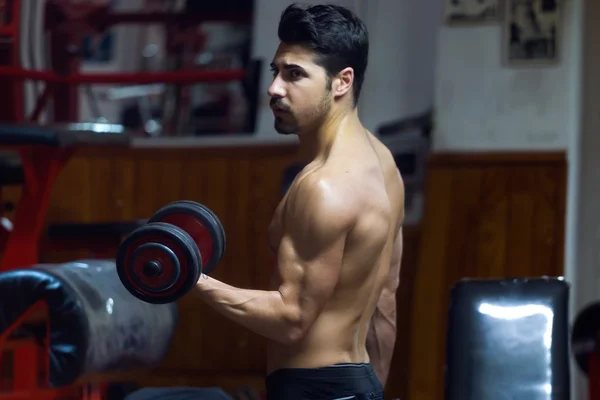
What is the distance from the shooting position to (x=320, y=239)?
1719 mm

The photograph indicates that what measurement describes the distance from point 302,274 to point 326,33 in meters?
0.48

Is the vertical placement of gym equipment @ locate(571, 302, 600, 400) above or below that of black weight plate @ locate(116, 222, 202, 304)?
below

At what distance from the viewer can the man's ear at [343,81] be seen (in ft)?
6.01

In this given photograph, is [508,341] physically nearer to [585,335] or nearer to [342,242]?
[585,335]

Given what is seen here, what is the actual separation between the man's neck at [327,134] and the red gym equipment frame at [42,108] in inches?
35.6

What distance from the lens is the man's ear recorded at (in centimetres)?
183

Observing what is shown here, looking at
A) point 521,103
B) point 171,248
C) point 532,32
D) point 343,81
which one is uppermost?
point 532,32

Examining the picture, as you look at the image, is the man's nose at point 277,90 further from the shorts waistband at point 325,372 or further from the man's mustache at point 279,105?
the shorts waistband at point 325,372

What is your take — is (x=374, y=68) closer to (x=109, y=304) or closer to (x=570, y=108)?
(x=570, y=108)

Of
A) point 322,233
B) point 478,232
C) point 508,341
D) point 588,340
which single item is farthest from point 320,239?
point 478,232

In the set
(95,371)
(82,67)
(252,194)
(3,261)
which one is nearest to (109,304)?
(95,371)

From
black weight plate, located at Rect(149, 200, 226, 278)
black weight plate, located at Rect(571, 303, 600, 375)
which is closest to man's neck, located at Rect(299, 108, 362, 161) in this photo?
black weight plate, located at Rect(149, 200, 226, 278)

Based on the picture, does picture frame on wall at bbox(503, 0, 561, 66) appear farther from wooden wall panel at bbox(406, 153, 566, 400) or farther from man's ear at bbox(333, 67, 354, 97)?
man's ear at bbox(333, 67, 354, 97)

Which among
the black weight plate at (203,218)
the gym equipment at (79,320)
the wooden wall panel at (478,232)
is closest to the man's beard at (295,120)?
the black weight plate at (203,218)
